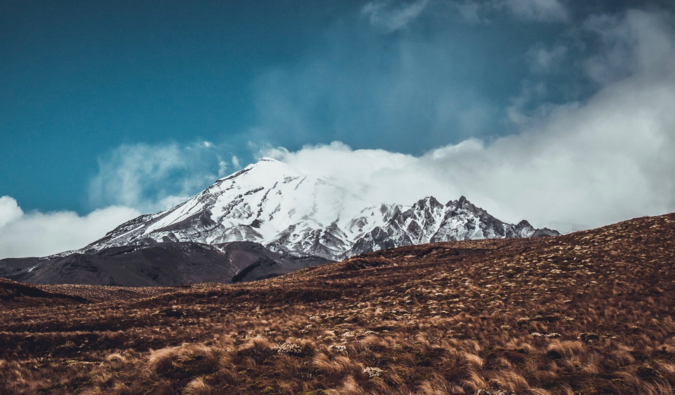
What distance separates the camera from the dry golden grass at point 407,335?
1091 cm

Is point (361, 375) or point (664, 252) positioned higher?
point (664, 252)

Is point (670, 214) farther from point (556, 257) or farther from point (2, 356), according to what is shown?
point (2, 356)

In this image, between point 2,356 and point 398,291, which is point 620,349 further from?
point 2,356

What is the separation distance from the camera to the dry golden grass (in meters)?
10.9

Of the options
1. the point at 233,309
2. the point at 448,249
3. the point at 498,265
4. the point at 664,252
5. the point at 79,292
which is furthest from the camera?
the point at 448,249

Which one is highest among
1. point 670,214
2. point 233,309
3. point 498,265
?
point 670,214

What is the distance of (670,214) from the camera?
1688 inches

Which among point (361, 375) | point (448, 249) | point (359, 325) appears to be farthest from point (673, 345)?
point (448, 249)

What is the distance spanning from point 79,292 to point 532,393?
233ft

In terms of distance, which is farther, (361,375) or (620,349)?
(620,349)

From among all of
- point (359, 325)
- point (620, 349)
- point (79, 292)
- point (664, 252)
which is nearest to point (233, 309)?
point (359, 325)

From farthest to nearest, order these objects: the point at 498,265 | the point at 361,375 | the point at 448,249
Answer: the point at 448,249 → the point at 498,265 → the point at 361,375

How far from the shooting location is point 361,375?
11.5 meters

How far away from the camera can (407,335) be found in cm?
1766
